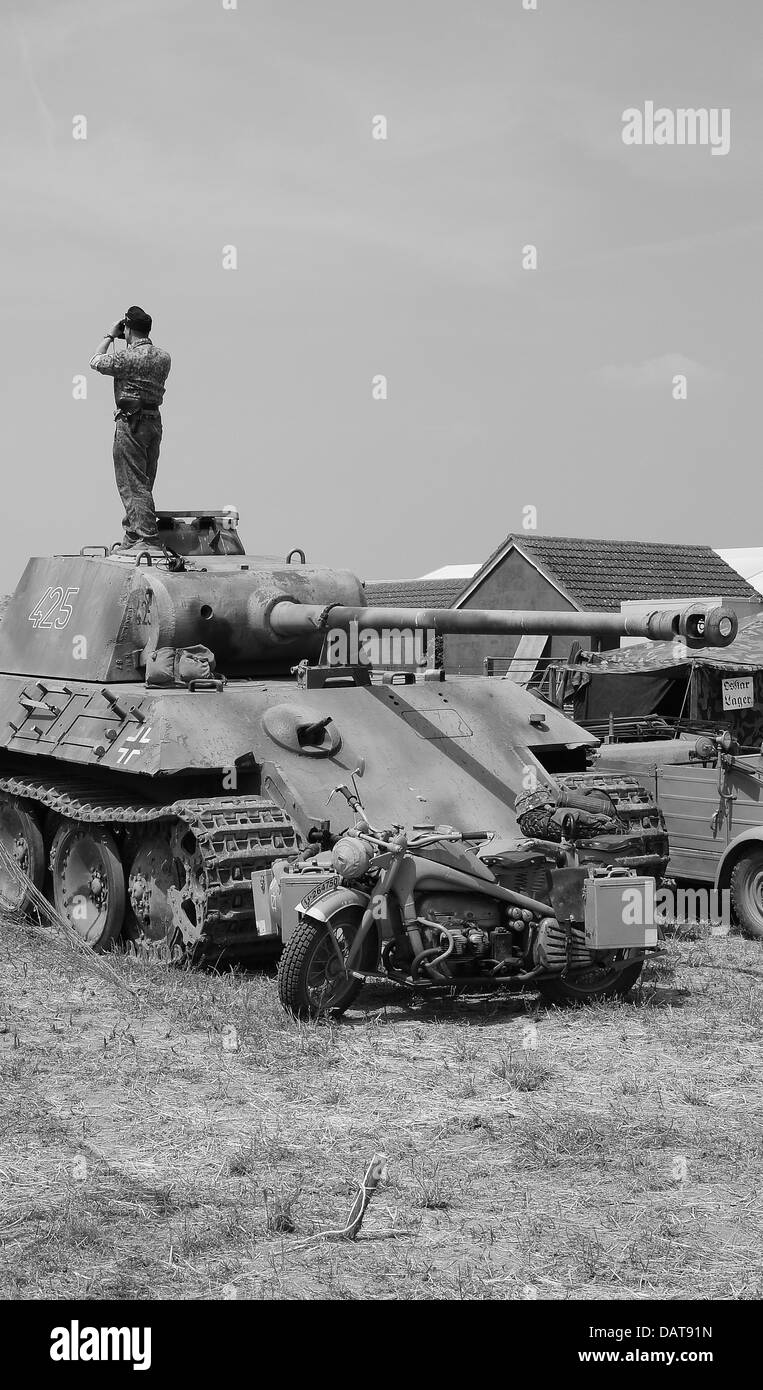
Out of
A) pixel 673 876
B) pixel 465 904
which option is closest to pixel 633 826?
pixel 673 876

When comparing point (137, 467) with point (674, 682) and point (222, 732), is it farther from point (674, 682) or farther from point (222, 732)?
point (674, 682)

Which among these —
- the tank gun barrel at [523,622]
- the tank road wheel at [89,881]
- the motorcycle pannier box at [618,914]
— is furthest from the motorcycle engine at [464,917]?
the tank road wheel at [89,881]

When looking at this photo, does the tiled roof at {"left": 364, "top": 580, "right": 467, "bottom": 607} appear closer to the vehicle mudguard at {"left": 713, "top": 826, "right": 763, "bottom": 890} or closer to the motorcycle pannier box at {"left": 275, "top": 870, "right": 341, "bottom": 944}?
the vehicle mudguard at {"left": 713, "top": 826, "right": 763, "bottom": 890}

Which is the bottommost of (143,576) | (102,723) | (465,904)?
(465,904)

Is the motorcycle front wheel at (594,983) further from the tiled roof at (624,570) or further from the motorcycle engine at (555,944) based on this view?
the tiled roof at (624,570)

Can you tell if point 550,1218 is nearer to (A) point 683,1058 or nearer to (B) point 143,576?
(A) point 683,1058

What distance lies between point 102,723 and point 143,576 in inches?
60.4

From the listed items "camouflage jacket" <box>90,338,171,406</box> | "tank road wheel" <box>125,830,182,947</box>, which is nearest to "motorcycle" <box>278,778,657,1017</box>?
"tank road wheel" <box>125,830,182,947</box>

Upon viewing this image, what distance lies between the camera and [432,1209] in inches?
239

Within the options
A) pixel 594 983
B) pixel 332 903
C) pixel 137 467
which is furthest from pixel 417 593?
pixel 332 903

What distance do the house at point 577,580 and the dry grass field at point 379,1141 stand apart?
56.3 ft

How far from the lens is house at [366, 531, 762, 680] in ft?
89.8

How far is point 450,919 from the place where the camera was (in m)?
9.11

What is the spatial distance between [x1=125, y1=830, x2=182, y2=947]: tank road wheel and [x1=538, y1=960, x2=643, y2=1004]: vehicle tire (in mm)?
2510
